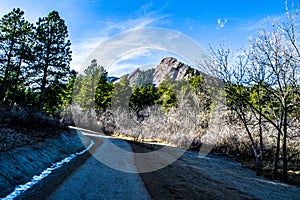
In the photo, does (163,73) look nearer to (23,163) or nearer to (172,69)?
(172,69)

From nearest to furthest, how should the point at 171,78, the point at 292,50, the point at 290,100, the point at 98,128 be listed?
the point at 292,50 < the point at 290,100 < the point at 98,128 < the point at 171,78

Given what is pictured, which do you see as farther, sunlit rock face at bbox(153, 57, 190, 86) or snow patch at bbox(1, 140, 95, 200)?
sunlit rock face at bbox(153, 57, 190, 86)

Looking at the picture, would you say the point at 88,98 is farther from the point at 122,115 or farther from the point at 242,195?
the point at 242,195

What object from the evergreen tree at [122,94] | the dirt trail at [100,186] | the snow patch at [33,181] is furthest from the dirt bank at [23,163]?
the evergreen tree at [122,94]

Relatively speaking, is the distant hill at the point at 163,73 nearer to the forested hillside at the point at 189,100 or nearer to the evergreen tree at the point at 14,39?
the forested hillside at the point at 189,100

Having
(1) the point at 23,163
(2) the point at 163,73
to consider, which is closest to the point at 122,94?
(2) the point at 163,73

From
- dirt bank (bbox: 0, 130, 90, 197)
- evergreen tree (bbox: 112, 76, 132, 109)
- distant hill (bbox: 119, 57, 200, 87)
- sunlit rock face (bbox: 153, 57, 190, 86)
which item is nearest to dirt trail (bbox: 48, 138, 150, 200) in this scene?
dirt bank (bbox: 0, 130, 90, 197)

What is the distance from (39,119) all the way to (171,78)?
41.4m

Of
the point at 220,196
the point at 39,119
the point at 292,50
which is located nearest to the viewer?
the point at 220,196

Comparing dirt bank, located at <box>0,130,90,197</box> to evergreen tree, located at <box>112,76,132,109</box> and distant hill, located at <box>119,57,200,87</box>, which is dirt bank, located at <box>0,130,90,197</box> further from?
distant hill, located at <box>119,57,200,87</box>

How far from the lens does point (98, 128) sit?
3453cm

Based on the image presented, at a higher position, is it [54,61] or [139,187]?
[54,61]

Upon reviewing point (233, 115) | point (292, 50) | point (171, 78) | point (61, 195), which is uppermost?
point (171, 78)

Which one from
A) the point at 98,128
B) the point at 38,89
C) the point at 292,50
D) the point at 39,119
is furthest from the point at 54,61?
the point at 292,50
